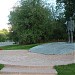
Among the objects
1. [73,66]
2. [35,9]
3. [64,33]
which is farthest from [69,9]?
[73,66]

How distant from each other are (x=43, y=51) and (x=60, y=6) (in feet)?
84.7

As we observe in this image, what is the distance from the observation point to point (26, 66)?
11070 millimetres

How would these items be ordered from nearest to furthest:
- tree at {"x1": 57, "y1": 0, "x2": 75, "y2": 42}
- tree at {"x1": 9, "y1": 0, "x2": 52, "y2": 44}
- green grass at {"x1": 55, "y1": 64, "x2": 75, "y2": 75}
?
1. green grass at {"x1": 55, "y1": 64, "x2": 75, "y2": 75}
2. tree at {"x1": 9, "y1": 0, "x2": 52, "y2": 44}
3. tree at {"x1": 57, "y1": 0, "x2": 75, "y2": 42}

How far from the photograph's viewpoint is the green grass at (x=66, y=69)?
389 inches

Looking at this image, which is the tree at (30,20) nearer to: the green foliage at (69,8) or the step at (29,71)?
the green foliage at (69,8)

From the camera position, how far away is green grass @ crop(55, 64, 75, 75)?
9.88 meters

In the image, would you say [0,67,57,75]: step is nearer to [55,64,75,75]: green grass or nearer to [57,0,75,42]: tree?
[55,64,75,75]: green grass

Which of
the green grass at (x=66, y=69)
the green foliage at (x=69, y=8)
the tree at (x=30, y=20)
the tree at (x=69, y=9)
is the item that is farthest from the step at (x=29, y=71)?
the green foliage at (x=69, y=8)

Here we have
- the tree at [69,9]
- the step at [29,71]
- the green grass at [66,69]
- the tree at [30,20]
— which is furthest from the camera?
the tree at [69,9]

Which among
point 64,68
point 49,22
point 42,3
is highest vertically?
point 42,3

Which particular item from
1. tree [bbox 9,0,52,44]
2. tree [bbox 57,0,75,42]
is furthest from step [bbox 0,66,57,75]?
tree [bbox 57,0,75,42]

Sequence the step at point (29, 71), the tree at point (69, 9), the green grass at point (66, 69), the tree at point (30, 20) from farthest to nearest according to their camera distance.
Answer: the tree at point (69, 9), the tree at point (30, 20), the step at point (29, 71), the green grass at point (66, 69)

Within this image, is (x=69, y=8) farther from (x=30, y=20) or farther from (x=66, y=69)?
(x=66, y=69)

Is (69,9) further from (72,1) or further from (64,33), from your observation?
(64,33)
